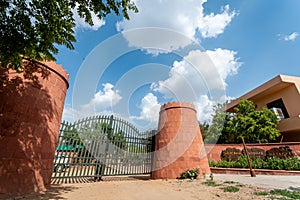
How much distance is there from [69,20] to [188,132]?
21.0ft

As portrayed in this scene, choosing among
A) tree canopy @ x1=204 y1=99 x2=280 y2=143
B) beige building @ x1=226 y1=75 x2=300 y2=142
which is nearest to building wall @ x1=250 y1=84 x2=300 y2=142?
beige building @ x1=226 y1=75 x2=300 y2=142

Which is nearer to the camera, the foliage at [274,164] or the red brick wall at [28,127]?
the red brick wall at [28,127]

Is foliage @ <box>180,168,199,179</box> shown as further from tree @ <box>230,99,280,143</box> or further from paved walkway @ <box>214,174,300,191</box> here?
tree @ <box>230,99,280,143</box>

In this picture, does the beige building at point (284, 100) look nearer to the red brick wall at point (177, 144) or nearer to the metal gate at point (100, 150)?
the red brick wall at point (177, 144)

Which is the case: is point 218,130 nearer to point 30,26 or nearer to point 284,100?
point 284,100

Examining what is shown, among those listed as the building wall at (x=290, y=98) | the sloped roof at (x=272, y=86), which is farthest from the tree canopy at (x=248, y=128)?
the sloped roof at (x=272, y=86)

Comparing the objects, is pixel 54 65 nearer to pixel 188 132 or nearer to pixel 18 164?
pixel 18 164

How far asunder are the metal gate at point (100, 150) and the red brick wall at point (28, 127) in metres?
1.18

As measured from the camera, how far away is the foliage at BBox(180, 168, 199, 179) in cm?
682

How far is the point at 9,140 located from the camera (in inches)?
148

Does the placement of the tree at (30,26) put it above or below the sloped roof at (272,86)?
below

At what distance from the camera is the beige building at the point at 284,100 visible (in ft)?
48.8

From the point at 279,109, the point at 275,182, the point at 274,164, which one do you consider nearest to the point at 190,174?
the point at 275,182

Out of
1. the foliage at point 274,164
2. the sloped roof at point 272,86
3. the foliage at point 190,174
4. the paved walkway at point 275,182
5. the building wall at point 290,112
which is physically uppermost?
the sloped roof at point 272,86
